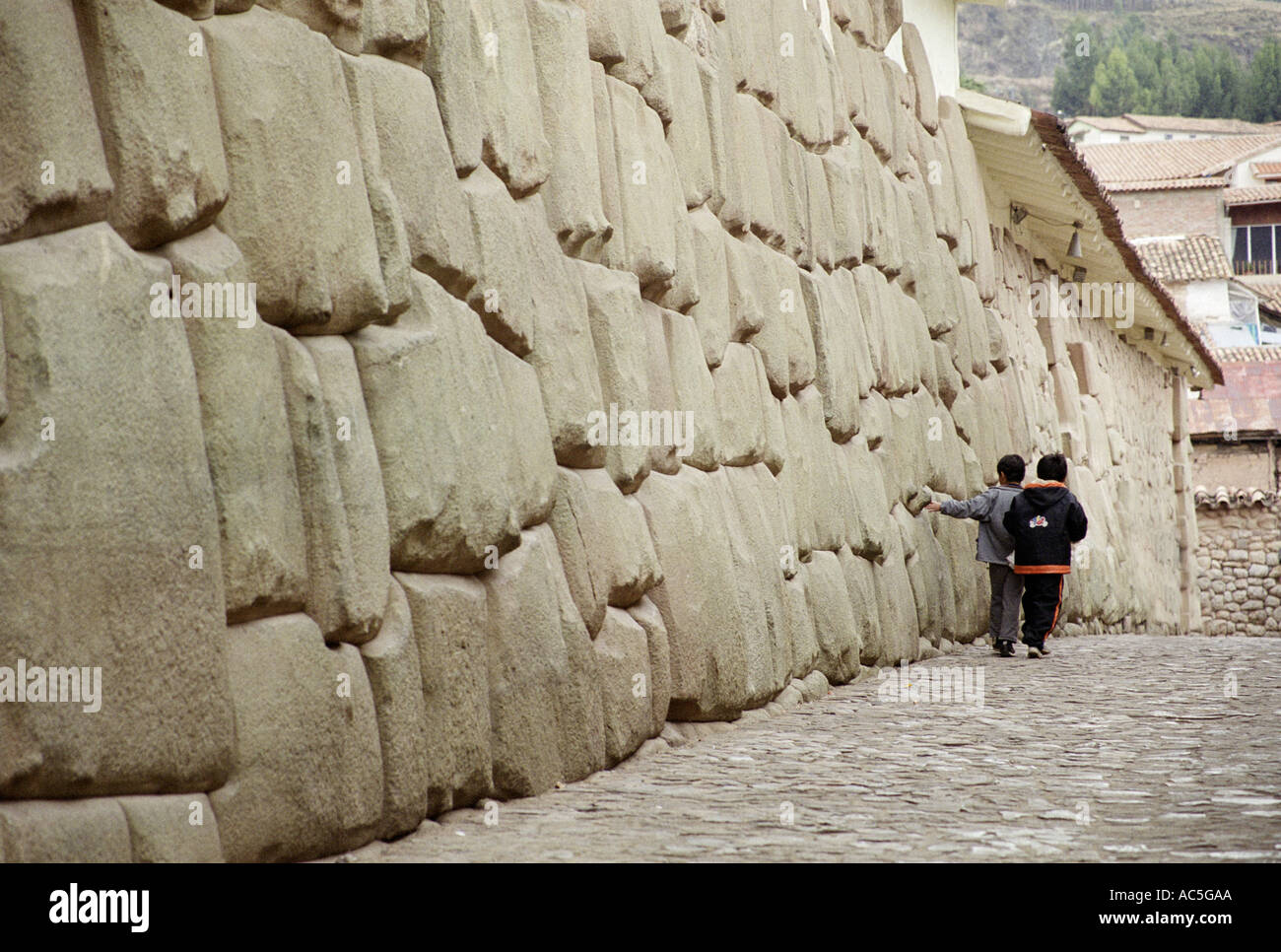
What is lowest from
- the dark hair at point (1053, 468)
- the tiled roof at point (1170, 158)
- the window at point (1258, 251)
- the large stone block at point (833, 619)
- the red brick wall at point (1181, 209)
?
the large stone block at point (833, 619)

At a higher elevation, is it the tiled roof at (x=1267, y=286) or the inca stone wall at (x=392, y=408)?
the tiled roof at (x=1267, y=286)

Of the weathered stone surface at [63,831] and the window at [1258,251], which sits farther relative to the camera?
the window at [1258,251]

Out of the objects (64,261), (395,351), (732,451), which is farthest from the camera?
(732,451)

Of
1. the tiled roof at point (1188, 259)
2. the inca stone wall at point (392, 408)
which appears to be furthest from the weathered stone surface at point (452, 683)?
the tiled roof at point (1188, 259)

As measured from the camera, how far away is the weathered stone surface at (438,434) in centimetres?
357

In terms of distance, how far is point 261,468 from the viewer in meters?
3.13

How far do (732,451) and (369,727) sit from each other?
2.74m

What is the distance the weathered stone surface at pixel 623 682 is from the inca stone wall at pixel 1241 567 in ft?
56.2

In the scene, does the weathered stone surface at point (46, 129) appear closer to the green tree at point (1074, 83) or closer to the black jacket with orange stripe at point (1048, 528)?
the black jacket with orange stripe at point (1048, 528)

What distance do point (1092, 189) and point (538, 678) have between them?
304 inches

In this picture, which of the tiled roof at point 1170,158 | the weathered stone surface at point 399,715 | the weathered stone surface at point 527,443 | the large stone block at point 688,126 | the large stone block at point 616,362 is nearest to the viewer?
the weathered stone surface at point 399,715

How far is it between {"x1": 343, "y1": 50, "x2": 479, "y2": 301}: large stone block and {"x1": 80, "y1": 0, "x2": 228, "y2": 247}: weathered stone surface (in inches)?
24.5
